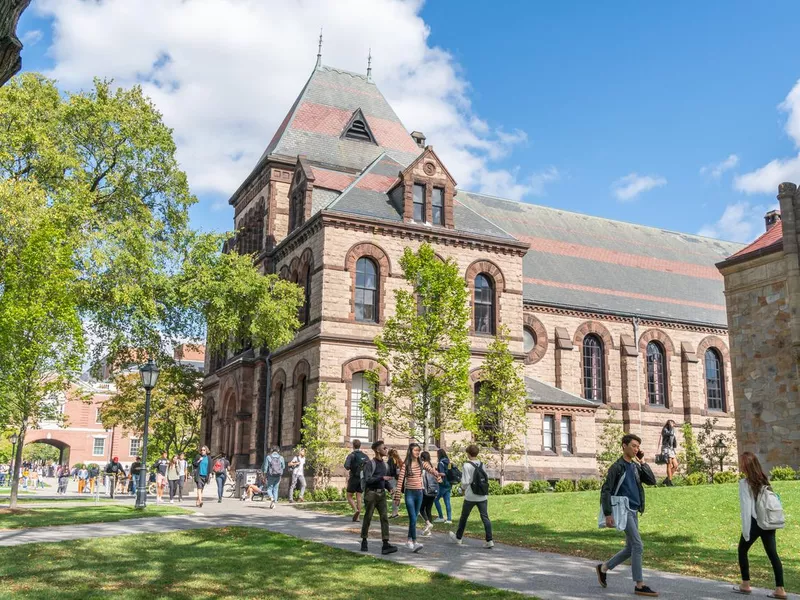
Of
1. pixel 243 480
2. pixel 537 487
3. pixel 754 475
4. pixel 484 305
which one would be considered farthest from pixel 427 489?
pixel 484 305

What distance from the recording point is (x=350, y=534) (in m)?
15.9

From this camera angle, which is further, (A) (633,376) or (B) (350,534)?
(A) (633,376)

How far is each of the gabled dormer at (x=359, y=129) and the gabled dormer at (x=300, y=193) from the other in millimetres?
3910

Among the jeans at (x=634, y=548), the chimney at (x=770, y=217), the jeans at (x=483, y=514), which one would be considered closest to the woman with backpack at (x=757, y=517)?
the jeans at (x=634, y=548)

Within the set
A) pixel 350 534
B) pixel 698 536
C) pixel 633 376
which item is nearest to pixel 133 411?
pixel 633 376

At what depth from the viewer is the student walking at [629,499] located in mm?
9664

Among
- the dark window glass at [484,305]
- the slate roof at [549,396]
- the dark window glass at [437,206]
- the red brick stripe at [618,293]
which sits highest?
the dark window glass at [437,206]

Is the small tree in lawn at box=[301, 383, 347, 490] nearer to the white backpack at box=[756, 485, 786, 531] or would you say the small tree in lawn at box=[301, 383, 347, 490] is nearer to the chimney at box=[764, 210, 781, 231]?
the white backpack at box=[756, 485, 786, 531]

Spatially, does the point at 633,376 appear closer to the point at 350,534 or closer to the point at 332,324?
the point at 332,324

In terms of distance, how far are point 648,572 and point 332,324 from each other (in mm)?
20314

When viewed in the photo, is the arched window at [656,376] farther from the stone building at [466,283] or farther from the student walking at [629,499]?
the student walking at [629,499]

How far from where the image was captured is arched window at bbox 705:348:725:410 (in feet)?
143

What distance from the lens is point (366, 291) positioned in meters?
31.8

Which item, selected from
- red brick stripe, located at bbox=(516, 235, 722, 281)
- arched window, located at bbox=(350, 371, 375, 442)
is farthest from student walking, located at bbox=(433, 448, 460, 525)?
red brick stripe, located at bbox=(516, 235, 722, 281)
